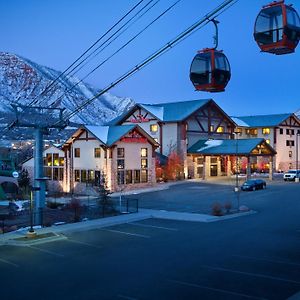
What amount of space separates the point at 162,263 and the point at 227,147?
5009cm

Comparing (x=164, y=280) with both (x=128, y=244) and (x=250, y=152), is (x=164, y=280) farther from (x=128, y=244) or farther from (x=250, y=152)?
(x=250, y=152)

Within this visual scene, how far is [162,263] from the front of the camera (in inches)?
718

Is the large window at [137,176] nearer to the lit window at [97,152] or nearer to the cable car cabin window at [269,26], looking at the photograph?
the lit window at [97,152]

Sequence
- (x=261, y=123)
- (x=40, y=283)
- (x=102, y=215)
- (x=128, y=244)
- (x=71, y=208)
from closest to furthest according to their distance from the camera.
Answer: (x=40, y=283), (x=128, y=244), (x=102, y=215), (x=71, y=208), (x=261, y=123)

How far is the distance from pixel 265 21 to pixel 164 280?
28.6 feet

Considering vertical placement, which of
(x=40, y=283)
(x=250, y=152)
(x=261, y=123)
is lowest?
(x=40, y=283)

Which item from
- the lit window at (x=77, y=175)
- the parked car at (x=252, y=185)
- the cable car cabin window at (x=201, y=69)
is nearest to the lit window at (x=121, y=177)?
the lit window at (x=77, y=175)

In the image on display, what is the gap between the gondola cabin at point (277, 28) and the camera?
12.3m

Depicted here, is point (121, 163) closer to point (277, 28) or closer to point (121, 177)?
point (121, 177)

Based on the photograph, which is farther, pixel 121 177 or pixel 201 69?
pixel 121 177

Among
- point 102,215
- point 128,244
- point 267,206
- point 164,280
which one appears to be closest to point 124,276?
point 164,280

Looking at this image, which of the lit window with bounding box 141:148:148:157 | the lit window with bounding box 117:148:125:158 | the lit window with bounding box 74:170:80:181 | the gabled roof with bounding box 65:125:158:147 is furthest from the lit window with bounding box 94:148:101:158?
the lit window with bounding box 141:148:148:157

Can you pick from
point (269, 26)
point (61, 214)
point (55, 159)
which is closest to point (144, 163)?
point (55, 159)

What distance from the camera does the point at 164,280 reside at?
620 inches
